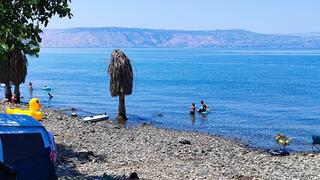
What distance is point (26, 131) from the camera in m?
9.93

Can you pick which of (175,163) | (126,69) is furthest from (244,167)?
(126,69)

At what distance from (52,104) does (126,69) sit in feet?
66.3

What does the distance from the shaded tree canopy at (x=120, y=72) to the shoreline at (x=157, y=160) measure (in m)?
7.26

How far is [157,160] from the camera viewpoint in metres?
20.3

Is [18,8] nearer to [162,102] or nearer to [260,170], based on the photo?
[260,170]

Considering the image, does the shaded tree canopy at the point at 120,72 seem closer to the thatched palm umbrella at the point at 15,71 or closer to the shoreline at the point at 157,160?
the shoreline at the point at 157,160

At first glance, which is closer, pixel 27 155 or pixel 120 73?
pixel 27 155

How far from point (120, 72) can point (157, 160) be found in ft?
53.9

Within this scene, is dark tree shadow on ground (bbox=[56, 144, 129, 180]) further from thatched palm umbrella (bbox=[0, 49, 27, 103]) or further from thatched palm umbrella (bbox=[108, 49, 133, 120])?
thatched palm umbrella (bbox=[0, 49, 27, 103])

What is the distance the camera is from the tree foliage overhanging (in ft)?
37.1

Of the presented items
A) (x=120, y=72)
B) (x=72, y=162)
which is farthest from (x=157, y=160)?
(x=120, y=72)

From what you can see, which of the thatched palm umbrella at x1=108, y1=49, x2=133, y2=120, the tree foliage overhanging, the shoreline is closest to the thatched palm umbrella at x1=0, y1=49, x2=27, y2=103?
the thatched palm umbrella at x1=108, y1=49, x2=133, y2=120

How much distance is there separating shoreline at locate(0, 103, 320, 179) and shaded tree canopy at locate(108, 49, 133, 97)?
23.8 feet

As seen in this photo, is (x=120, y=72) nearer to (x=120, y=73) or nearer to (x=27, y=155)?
(x=120, y=73)
